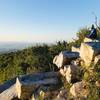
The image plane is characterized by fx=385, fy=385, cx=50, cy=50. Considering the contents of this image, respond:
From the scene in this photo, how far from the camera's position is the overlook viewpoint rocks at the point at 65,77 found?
62.6 feet

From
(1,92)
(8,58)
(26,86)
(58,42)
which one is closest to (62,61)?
(26,86)

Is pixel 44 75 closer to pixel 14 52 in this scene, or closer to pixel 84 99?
pixel 84 99

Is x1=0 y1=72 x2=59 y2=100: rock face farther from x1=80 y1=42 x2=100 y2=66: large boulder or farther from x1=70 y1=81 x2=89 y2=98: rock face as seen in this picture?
x1=70 y1=81 x2=89 y2=98: rock face

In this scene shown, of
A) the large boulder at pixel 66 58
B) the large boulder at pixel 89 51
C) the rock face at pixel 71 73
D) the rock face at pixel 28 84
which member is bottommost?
the rock face at pixel 28 84

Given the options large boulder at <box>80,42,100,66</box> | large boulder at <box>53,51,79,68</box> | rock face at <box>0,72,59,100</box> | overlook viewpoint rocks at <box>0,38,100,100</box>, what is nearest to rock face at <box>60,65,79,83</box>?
overlook viewpoint rocks at <box>0,38,100,100</box>

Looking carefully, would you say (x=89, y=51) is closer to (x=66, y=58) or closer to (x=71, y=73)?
(x=71, y=73)

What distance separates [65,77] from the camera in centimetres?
2127

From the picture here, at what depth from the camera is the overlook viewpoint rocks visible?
19094 millimetres

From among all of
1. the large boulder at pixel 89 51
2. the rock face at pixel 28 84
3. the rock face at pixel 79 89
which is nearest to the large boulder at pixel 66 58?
the rock face at pixel 28 84

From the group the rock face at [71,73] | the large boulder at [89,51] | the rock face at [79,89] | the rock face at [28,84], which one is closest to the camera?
the rock face at [79,89]

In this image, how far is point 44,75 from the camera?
22.5m

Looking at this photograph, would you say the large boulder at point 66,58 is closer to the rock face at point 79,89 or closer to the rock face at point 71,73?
the rock face at point 71,73

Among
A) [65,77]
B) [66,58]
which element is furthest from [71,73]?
[66,58]

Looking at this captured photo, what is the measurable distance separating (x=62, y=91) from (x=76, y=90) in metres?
1.05
